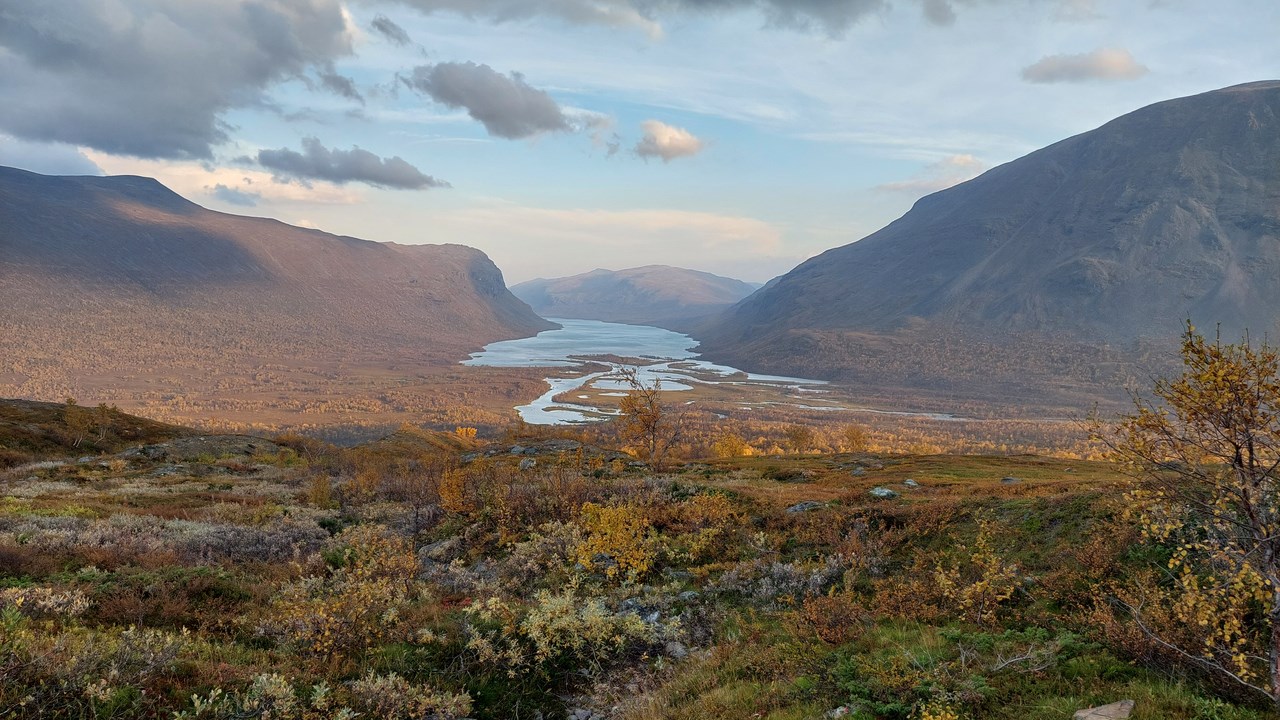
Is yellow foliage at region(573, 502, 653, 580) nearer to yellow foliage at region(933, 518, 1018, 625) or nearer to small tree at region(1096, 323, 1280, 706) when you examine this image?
yellow foliage at region(933, 518, 1018, 625)

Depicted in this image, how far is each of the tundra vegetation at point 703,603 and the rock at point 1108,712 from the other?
7.4 inches

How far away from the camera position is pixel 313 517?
23266 mm

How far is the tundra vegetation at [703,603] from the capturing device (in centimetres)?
732

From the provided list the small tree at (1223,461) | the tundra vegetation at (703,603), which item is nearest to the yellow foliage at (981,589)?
the tundra vegetation at (703,603)

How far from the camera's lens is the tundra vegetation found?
7320mm

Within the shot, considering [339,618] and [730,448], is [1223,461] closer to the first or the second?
[339,618]

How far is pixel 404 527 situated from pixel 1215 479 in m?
23.5

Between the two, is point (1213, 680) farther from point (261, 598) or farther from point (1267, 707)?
point (261, 598)

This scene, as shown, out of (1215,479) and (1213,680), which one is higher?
(1215,479)

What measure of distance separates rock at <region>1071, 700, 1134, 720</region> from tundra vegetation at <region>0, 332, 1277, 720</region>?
0.61 ft

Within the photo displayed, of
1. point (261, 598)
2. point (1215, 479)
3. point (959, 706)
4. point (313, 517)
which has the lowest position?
point (313, 517)

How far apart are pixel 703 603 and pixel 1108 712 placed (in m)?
8.10

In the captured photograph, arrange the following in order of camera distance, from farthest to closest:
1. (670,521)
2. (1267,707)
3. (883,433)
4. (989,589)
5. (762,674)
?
(883,433)
(670,521)
(989,589)
(762,674)
(1267,707)

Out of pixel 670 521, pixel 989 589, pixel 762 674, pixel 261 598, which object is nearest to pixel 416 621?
pixel 261 598
